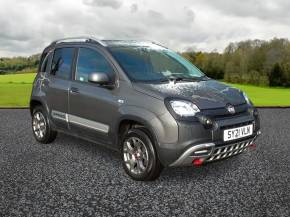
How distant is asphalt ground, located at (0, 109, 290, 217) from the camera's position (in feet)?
13.5

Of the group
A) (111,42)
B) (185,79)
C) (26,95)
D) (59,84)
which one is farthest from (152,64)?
(26,95)

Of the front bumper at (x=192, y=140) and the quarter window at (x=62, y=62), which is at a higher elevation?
the quarter window at (x=62, y=62)

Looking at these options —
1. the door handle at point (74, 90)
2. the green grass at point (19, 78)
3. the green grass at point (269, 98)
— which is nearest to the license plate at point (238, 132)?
the door handle at point (74, 90)

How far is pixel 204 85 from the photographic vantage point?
17.5 ft

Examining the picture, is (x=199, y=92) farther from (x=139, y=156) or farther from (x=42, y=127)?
(x=42, y=127)

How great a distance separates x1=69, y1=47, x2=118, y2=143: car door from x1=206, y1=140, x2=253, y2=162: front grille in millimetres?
1365

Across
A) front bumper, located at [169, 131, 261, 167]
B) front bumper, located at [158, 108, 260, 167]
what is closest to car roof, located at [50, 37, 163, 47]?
front bumper, located at [158, 108, 260, 167]

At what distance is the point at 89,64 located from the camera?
5867 millimetres

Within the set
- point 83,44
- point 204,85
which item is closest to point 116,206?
point 204,85

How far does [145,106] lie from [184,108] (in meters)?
0.48

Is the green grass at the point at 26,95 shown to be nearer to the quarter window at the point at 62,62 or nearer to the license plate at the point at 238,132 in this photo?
the quarter window at the point at 62,62

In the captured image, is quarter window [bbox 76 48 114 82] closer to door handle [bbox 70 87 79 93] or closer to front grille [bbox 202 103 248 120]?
door handle [bbox 70 87 79 93]

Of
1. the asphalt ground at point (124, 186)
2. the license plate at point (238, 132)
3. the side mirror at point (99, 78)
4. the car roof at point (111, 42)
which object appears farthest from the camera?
the car roof at point (111, 42)

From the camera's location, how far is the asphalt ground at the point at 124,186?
411cm
